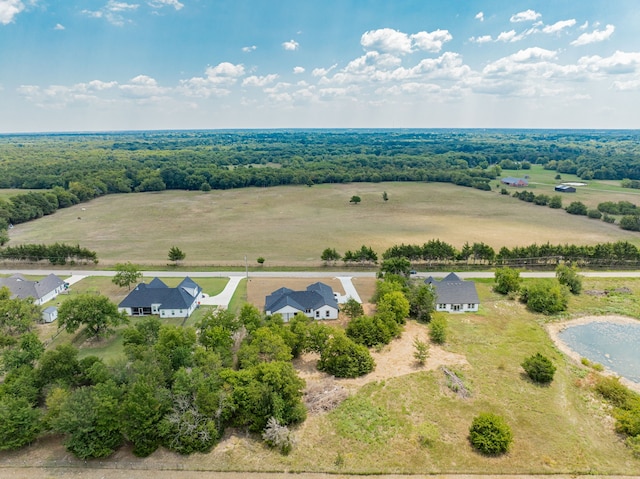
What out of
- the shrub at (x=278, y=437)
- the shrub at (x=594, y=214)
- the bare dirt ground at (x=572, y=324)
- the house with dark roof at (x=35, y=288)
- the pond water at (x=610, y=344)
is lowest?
the pond water at (x=610, y=344)

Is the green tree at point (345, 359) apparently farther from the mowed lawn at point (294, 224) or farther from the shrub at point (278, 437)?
the mowed lawn at point (294, 224)

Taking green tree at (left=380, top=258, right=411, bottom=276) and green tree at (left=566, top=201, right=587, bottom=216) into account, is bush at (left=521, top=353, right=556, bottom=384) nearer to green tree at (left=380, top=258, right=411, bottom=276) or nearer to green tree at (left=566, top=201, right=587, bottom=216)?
green tree at (left=380, top=258, right=411, bottom=276)

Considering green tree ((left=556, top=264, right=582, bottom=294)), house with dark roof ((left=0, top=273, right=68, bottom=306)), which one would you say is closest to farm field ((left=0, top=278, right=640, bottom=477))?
green tree ((left=556, top=264, right=582, bottom=294))

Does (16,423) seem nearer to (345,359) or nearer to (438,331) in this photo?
(345,359)

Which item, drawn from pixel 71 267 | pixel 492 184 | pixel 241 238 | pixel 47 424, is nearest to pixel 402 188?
pixel 492 184

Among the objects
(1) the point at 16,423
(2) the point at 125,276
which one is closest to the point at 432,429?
(1) the point at 16,423

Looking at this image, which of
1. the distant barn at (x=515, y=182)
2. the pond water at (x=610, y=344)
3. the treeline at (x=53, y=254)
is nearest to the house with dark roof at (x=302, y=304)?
the pond water at (x=610, y=344)

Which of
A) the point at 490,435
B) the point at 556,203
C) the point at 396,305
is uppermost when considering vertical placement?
the point at 556,203
